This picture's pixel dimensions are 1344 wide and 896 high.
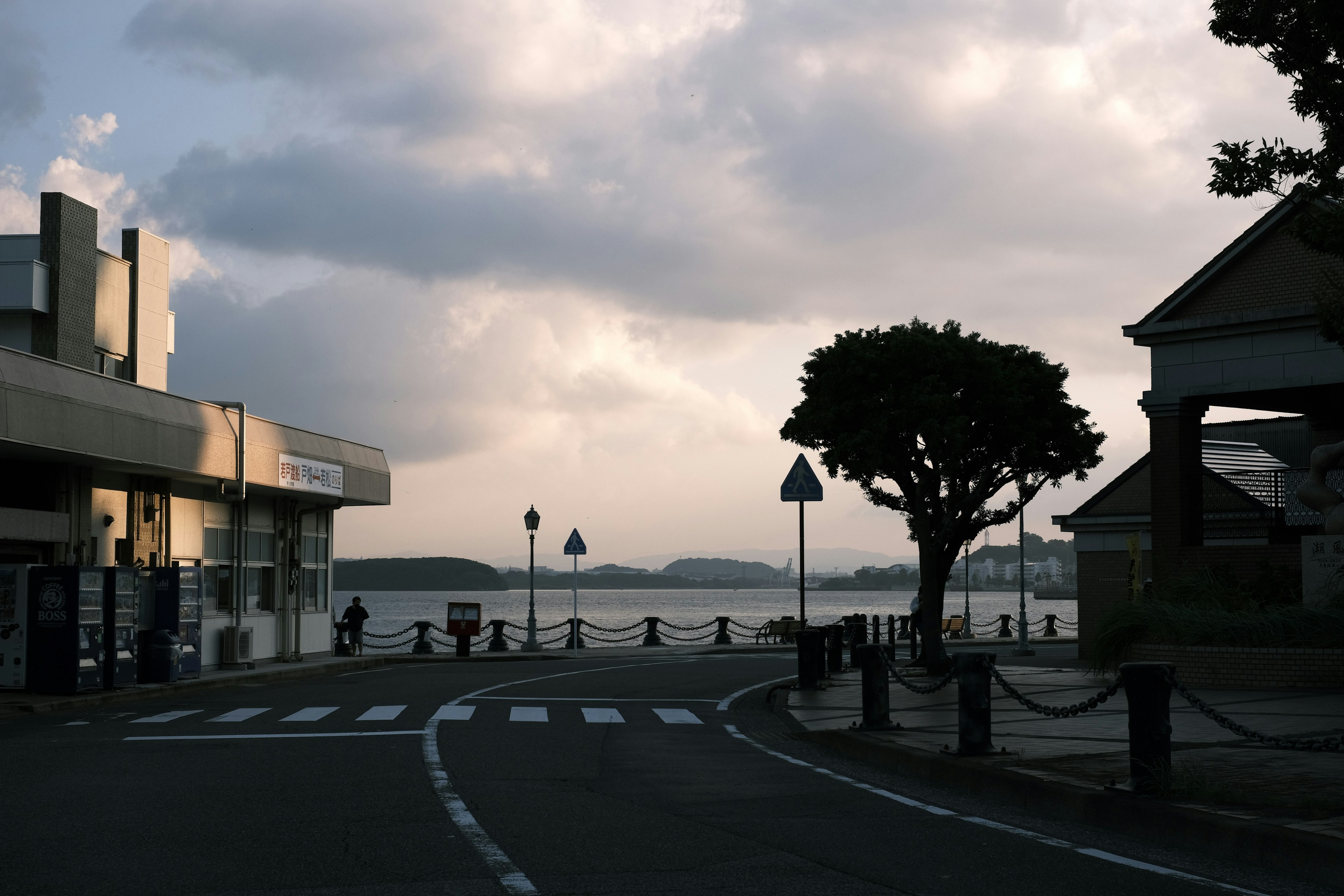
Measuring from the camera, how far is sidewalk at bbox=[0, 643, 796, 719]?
1948cm

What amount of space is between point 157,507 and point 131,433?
3302 mm

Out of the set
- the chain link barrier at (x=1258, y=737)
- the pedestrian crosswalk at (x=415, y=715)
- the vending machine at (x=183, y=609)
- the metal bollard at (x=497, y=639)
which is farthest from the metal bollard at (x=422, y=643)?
the chain link barrier at (x=1258, y=737)

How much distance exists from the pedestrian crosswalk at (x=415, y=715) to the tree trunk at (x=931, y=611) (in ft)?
26.3

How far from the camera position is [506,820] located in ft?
29.8

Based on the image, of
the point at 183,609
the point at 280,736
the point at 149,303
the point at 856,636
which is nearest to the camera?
the point at 280,736

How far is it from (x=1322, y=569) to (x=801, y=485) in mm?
8156

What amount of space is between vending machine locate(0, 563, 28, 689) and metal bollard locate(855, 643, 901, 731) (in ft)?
43.6

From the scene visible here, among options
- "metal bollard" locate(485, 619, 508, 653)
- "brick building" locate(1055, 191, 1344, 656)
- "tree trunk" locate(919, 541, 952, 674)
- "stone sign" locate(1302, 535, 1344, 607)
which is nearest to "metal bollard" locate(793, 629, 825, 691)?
"tree trunk" locate(919, 541, 952, 674)

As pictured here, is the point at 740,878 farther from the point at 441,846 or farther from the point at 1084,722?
the point at 1084,722

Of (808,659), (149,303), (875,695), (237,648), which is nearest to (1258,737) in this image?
(875,695)

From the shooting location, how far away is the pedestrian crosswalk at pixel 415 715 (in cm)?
1684

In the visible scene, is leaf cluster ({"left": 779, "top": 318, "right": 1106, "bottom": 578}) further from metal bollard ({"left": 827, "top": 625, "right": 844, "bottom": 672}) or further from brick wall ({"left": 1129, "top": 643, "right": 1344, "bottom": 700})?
brick wall ({"left": 1129, "top": 643, "right": 1344, "bottom": 700})

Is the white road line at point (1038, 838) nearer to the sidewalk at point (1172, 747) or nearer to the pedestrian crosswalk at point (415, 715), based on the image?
the sidewalk at point (1172, 747)

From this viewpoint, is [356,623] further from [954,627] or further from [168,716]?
[954,627]
